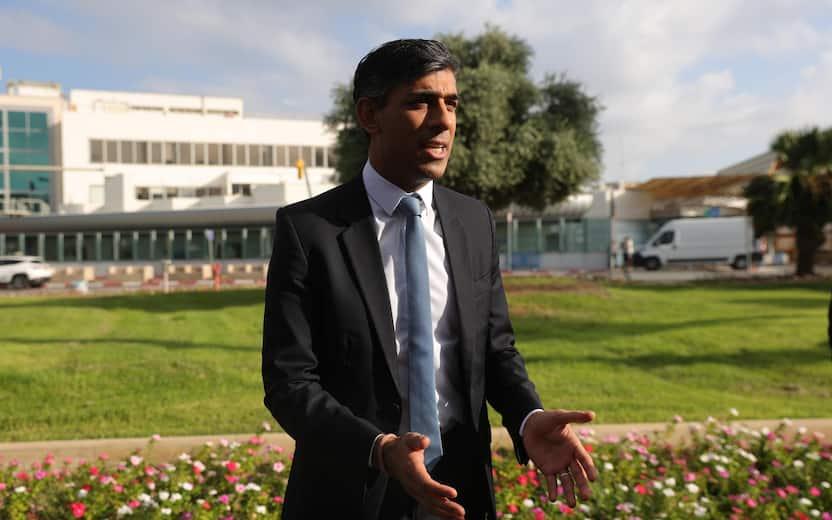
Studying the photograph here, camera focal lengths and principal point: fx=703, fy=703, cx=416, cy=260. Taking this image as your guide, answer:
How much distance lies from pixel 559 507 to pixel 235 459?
2076 mm

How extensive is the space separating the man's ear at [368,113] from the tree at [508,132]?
1721 centimetres

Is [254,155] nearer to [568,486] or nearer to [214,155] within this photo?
[214,155]

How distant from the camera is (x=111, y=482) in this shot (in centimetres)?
423

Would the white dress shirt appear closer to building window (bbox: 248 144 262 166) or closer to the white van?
the white van

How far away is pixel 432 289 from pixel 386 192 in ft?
0.93

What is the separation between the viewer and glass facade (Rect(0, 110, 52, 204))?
5278 cm

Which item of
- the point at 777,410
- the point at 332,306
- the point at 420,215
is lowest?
the point at 777,410

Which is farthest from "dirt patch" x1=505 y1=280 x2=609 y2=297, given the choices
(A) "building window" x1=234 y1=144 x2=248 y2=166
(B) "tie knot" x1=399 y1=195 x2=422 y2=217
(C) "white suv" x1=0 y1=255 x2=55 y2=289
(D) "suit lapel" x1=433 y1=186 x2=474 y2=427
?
(A) "building window" x1=234 y1=144 x2=248 y2=166

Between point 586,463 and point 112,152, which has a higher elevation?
point 112,152

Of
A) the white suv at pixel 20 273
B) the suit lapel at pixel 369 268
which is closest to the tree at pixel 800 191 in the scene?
the suit lapel at pixel 369 268

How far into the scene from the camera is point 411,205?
1.81 m

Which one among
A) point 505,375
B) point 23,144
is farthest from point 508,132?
point 23,144

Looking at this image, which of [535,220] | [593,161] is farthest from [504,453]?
[535,220]

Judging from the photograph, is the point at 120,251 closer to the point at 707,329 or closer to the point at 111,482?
the point at 707,329
